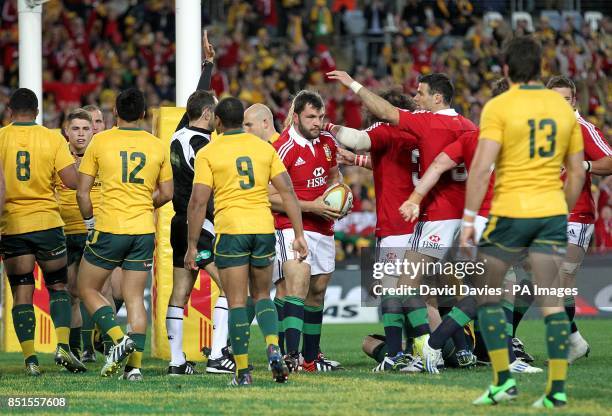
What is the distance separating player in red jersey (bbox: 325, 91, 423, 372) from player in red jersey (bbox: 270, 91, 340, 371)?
24cm

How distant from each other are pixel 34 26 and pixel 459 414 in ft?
27.4

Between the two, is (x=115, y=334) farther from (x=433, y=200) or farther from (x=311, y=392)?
(x=433, y=200)

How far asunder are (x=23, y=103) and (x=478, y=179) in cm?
436

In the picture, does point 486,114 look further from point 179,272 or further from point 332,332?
point 332,332

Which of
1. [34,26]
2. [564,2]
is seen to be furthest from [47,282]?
[564,2]

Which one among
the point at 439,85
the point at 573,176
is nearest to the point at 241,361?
the point at 573,176

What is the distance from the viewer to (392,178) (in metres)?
9.75

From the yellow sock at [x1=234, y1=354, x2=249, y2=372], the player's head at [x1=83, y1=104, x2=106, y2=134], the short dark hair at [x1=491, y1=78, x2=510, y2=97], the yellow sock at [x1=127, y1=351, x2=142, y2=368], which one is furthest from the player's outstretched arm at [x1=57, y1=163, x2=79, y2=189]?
the short dark hair at [x1=491, y1=78, x2=510, y2=97]

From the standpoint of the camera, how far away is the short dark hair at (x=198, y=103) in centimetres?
963

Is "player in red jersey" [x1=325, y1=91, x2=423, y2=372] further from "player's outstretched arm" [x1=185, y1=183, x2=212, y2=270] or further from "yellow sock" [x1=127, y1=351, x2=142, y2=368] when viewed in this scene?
"yellow sock" [x1=127, y1=351, x2=142, y2=368]

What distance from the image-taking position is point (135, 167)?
30.1 ft

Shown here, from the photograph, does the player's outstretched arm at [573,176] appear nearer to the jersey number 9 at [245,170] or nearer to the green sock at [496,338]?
the green sock at [496,338]

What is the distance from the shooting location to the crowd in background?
2191cm

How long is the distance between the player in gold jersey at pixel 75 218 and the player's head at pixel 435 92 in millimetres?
3213
